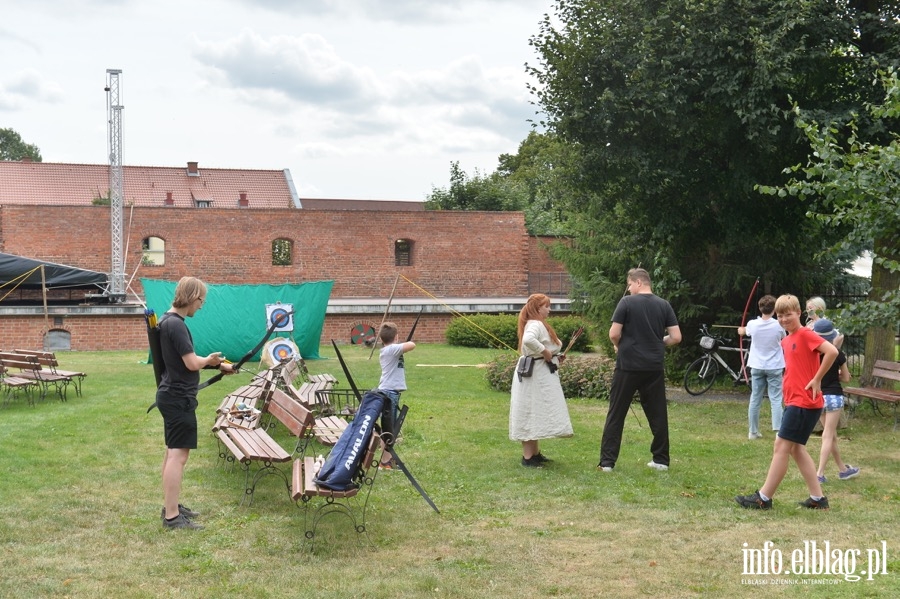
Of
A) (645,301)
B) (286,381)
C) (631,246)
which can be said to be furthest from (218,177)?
(645,301)

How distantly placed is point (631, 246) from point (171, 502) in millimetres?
12292

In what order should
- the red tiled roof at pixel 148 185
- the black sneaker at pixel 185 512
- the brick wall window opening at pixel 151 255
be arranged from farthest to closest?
the red tiled roof at pixel 148 185
the brick wall window opening at pixel 151 255
the black sneaker at pixel 185 512

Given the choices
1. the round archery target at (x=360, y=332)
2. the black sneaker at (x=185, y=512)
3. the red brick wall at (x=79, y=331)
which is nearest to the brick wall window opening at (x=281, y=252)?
the round archery target at (x=360, y=332)

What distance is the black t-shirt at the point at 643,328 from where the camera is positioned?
9039 millimetres

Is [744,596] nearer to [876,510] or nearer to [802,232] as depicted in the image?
[876,510]

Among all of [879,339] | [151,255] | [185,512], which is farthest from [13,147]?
[185,512]

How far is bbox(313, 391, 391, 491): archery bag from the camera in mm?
6547

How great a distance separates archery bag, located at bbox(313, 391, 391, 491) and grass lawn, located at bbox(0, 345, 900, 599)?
0.44 metres

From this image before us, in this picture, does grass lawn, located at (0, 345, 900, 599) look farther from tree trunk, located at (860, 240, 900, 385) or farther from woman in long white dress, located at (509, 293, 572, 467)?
tree trunk, located at (860, 240, 900, 385)

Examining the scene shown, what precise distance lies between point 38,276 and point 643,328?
80.1 feet

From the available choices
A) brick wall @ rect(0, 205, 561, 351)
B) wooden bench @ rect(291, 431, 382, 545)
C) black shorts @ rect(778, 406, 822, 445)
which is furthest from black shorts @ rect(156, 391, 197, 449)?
brick wall @ rect(0, 205, 561, 351)

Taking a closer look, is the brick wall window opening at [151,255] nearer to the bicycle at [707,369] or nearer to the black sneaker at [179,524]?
the bicycle at [707,369]

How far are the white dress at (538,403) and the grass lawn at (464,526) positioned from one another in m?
0.39

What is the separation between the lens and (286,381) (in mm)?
12664
